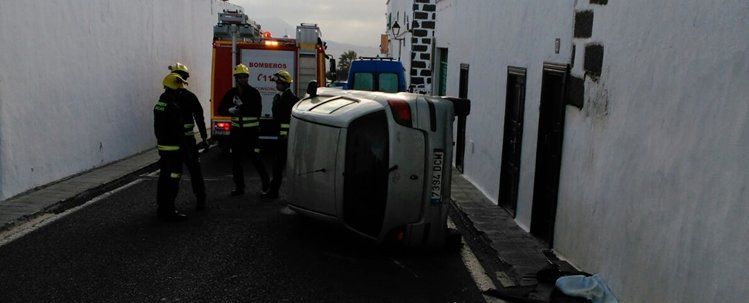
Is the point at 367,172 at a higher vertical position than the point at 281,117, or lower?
lower

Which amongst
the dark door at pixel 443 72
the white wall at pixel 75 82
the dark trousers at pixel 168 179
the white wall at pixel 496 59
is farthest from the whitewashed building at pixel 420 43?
the dark trousers at pixel 168 179

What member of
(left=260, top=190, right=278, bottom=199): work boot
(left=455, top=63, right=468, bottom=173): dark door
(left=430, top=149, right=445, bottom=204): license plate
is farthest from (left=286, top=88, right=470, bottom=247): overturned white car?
(left=455, top=63, right=468, bottom=173): dark door

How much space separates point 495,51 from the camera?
35.3ft

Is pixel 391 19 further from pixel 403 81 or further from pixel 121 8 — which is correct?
pixel 121 8

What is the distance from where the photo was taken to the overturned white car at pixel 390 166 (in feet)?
22.2

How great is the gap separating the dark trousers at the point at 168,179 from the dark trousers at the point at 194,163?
21cm

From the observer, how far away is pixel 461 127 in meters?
13.9

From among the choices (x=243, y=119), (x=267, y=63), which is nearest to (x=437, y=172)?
(x=243, y=119)

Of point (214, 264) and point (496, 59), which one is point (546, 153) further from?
point (214, 264)

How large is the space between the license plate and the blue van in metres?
10.9

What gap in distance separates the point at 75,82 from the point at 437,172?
7.59 m

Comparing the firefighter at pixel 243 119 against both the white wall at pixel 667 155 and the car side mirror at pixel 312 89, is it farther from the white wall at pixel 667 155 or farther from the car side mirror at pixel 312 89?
the white wall at pixel 667 155

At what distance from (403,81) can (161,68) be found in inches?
245

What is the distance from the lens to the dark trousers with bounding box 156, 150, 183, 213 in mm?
8484
